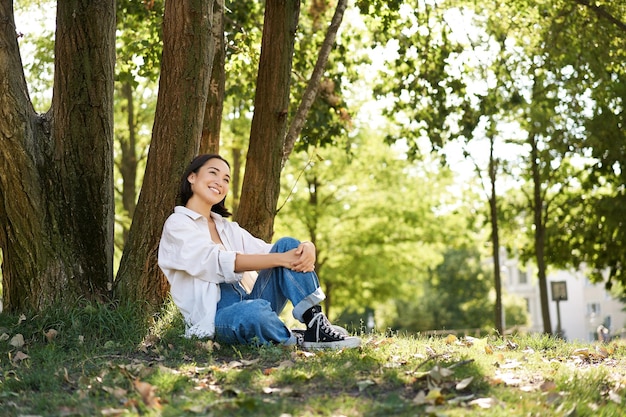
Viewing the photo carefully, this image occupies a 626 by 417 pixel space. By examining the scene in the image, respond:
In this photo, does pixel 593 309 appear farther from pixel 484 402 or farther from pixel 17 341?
pixel 484 402

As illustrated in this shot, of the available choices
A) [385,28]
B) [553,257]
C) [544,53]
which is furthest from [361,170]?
[385,28]

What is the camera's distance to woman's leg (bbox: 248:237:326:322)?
6133 millimetres

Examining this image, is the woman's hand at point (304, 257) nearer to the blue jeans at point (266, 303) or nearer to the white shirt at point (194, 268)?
the blue jeans at point (266, 303)

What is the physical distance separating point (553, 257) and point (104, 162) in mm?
14728

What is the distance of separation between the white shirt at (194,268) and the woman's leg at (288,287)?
237 millimetres

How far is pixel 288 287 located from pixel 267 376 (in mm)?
1240

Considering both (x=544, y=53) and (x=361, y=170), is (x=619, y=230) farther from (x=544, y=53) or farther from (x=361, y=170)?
(x=361, y=170)

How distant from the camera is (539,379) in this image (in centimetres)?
516

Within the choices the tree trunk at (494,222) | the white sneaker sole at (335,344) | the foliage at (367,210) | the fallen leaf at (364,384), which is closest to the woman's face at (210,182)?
the white sneaker sole at (335,344)

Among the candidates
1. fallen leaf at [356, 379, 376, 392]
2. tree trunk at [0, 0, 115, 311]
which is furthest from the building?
fallen leaf at [356, 379, 376, 392]

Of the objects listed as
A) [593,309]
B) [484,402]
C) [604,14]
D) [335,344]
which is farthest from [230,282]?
[593,309]

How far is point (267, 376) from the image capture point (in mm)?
5008

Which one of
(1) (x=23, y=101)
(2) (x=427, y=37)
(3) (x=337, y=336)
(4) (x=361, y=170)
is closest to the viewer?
(3) (x=337, y=336)

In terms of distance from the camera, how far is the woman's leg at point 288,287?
6.13m
